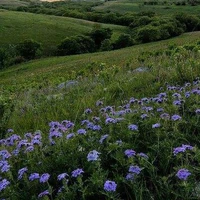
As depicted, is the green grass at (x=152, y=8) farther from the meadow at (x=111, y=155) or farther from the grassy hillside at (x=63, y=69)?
the meadow at (x=111, y=155)

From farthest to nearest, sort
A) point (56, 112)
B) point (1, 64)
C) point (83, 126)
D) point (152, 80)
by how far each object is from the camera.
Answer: point (1, 64)
point (152, 80)
point (56, 112)
point (83, 126)

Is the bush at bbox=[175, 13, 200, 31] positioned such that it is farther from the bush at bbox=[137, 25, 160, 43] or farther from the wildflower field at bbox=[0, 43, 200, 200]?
the wildflower field at bbox=[0, 43, 200, 200]

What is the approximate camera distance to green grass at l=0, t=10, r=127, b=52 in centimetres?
8062

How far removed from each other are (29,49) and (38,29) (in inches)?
602

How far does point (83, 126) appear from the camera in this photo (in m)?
3.93

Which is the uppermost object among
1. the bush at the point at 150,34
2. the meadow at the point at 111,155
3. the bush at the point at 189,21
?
the meadow at the point at 111,155

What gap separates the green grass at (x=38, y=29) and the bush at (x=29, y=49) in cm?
454

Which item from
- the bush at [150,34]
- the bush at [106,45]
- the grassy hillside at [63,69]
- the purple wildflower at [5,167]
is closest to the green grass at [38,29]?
the bush at [106,45]

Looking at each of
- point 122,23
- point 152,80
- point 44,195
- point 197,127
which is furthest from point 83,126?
point 122,23

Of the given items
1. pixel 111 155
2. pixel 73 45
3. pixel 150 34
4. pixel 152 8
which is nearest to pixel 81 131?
pixel 111 155

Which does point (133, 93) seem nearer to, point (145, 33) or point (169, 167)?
point (169, 167)

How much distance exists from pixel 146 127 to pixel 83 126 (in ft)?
2.77

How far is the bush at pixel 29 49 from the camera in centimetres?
7262

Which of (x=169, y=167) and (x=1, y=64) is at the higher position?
(x=169, y=167)
